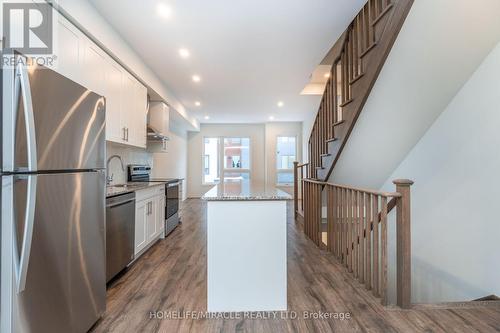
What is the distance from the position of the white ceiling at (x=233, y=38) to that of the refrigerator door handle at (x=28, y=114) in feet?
4.68

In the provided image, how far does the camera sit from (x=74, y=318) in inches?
60.0

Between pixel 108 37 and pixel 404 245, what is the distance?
3.46 meters

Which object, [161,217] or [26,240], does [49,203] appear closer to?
[26,240]

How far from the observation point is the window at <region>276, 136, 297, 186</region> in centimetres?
808

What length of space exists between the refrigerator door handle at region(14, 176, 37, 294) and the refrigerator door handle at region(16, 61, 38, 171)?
0.10m

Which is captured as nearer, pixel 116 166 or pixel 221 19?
pixel 221 19

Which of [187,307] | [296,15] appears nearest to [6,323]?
[187,307]

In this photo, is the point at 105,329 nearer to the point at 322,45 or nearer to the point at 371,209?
the point at 371,209

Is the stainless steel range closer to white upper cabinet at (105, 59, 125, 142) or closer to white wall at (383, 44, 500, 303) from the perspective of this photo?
white upper cabinet at (105, 59, 125, 142)

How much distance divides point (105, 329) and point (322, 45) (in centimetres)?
355

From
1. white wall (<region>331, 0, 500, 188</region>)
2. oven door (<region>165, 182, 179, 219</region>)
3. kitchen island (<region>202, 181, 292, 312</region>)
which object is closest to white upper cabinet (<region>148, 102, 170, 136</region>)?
oven door (<region>165, 182, 179, 219</region>)

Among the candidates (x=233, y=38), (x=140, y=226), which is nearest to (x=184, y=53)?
(x=233, y=38)

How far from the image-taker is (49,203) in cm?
Answer: 132

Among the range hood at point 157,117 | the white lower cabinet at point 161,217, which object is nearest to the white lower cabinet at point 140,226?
the white lower cabinet at point 161,217
